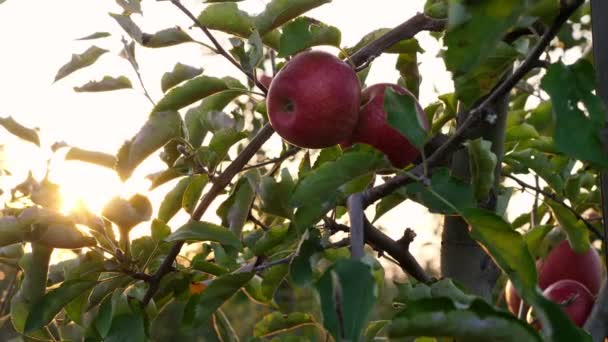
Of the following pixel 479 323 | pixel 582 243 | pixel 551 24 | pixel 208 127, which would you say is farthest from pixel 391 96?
pixel 582 243

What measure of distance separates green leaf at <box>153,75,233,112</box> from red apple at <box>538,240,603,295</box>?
84cm

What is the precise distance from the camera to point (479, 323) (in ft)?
2.18

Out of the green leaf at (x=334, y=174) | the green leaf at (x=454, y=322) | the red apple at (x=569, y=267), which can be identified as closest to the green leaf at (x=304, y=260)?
the green leaf at (x=334, y=174)

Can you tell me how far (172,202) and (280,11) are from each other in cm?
37

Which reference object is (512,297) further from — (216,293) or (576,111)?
(576,111)

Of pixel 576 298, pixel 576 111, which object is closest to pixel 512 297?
pixel 576 298

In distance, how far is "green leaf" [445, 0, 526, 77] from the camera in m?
0.60

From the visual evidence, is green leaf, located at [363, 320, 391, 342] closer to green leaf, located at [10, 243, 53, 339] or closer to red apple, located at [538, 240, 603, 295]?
green leaf, located at [10, 243, 53, 339]

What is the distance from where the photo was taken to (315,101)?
109cm

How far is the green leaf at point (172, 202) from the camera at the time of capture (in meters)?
1.31

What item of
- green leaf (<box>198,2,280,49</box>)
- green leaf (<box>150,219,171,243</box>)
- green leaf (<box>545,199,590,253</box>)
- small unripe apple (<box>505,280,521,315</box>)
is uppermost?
green leaf (<box>198,2,280,49</box>)

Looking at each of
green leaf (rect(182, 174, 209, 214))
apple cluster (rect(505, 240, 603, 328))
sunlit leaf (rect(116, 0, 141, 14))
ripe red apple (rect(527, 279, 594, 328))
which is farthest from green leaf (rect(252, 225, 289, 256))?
apple cluster (rect(505, 240, 603, 328))

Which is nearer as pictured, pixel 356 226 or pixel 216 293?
pixel 356 226

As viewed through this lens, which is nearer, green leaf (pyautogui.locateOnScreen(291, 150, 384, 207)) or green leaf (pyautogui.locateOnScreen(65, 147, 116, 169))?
green leaf (pyautogui.locateOnScreen(291, 150, 384, 207))
